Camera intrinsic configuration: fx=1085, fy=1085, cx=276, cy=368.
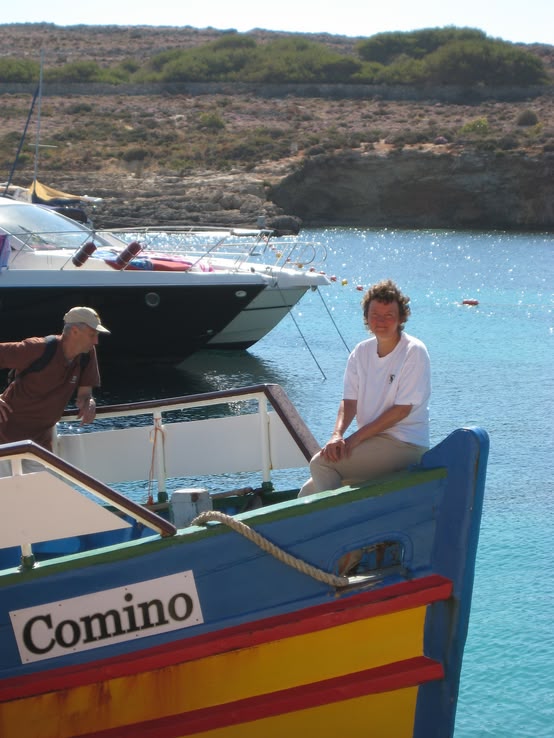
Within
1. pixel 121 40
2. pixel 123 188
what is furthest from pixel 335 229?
pixel 121 40

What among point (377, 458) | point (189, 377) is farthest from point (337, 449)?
point (189, 377)

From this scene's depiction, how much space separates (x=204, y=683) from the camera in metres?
4.70

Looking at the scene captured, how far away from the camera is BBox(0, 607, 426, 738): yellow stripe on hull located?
4.67 metres

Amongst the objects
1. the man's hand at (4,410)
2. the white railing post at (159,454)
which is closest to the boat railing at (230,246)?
the white railing post at (159,454)

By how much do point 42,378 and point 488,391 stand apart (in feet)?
31.5

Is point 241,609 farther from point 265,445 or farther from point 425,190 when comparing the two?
point 425,190

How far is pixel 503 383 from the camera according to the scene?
50.2 feet

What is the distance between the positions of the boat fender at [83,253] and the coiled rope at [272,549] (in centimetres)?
1002

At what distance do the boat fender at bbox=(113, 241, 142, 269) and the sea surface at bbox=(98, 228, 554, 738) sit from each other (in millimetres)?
1727

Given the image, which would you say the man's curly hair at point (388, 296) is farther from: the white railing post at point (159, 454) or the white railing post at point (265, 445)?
the white railing post at point (159, 454)

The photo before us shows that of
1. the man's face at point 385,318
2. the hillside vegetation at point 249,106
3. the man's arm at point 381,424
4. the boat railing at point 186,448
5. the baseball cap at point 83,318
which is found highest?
the hillside vegetation at point 249,106

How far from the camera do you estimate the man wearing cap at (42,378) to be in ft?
19.9

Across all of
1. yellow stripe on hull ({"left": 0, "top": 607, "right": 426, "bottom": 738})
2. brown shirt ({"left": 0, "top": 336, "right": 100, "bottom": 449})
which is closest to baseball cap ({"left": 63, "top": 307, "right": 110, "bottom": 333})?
brown shirt ({"left": 0, "top": 336, "right": 100, "bottom": 449})

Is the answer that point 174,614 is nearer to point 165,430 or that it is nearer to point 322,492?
point 322,492
